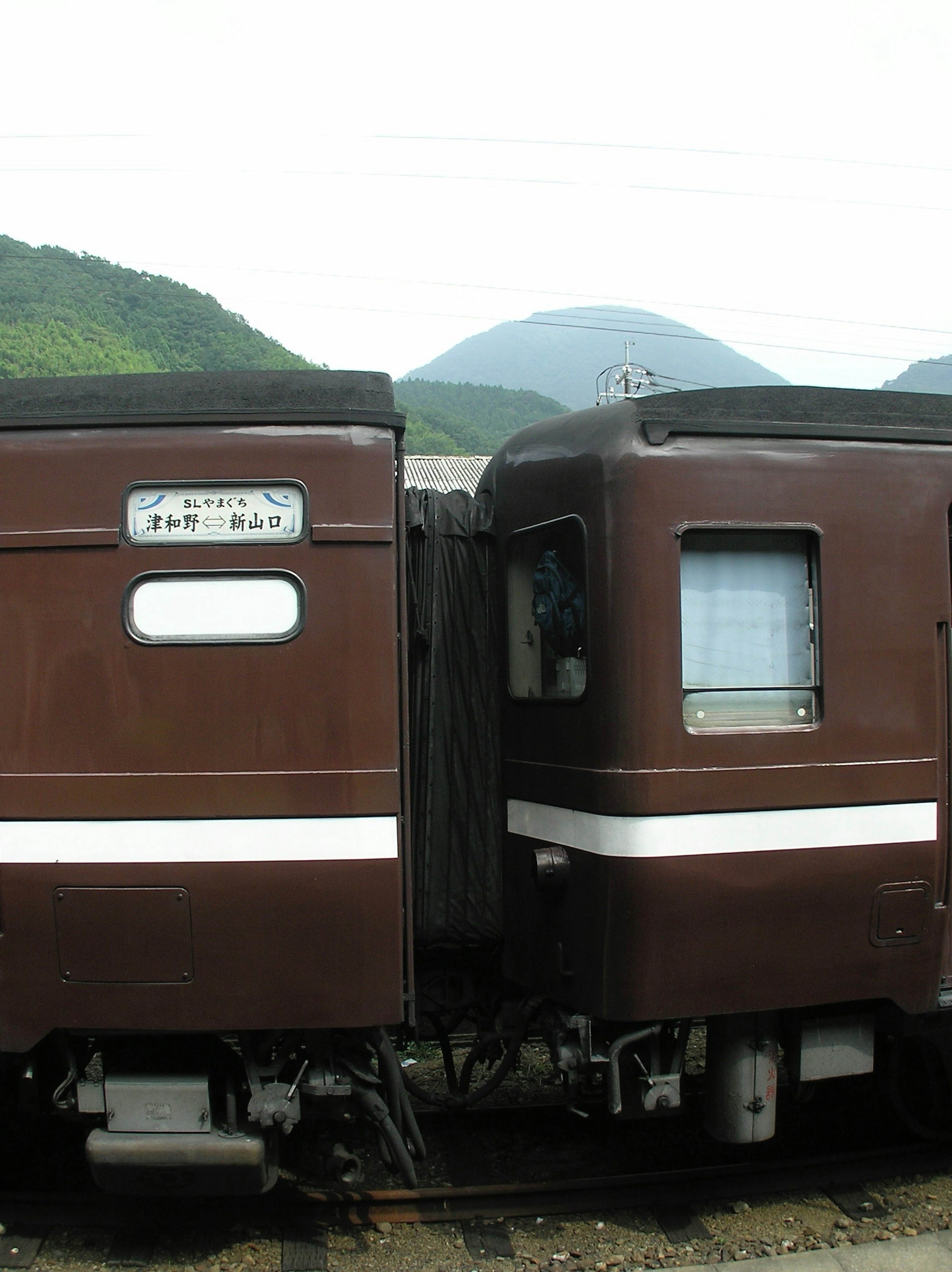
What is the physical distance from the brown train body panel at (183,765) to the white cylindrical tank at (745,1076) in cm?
134

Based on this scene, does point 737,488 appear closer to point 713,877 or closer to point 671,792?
point 671,792

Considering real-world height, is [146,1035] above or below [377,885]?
below

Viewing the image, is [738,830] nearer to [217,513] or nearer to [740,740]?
[740,740]

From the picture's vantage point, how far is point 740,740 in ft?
12.5

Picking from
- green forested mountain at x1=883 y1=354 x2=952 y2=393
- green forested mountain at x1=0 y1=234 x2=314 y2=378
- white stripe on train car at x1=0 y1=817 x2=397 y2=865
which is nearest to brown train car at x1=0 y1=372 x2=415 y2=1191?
white stripe on train car at x1=0 y1=817 x2=397 y2=865

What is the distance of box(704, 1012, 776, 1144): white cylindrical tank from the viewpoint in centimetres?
409

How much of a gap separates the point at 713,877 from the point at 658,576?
107 cm

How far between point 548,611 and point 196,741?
141cm

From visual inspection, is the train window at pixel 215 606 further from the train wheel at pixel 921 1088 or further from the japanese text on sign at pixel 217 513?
the train wheel at pixel 921 1088

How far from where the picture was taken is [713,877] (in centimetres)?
376

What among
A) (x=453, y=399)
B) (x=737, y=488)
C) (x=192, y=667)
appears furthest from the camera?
(x=453, y=399)

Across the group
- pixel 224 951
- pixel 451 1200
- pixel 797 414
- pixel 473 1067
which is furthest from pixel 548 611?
pixel 451 1200

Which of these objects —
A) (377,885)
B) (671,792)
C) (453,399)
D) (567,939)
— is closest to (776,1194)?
(567,939)

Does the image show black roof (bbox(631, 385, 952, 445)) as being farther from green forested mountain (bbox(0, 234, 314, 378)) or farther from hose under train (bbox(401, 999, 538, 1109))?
green forested mountain (bbox(0, 234, 314, 378))
